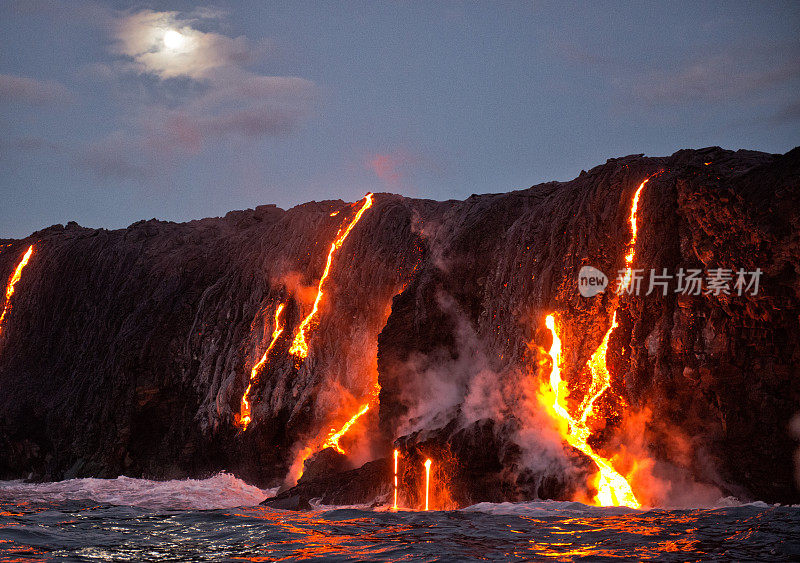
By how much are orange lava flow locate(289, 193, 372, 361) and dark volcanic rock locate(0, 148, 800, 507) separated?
31cm

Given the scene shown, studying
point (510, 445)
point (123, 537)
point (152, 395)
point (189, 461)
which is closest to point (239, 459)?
point (189, 461)

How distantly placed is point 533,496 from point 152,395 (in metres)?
16.5

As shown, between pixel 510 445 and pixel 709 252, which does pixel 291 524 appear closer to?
pixel 510 445

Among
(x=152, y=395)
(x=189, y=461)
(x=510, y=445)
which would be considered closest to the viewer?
(x=510, y=445)

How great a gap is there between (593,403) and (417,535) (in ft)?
21.4

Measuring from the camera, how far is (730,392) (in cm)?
1381

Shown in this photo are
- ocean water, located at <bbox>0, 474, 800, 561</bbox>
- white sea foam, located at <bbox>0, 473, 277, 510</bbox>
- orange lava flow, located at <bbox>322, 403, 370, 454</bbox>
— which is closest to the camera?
A: ocean water, located at <bbox>0, 474, 800, 561</bbox>

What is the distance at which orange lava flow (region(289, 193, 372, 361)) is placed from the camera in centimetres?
2364

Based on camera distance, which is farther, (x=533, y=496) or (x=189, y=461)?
(x=189, y=461)

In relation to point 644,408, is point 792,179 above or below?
above

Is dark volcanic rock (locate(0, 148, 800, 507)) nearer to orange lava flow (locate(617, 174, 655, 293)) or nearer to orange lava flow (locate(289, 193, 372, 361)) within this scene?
orange lava flow (locate(617, 174, 655, 293))

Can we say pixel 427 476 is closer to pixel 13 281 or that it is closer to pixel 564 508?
pixel 564 508
